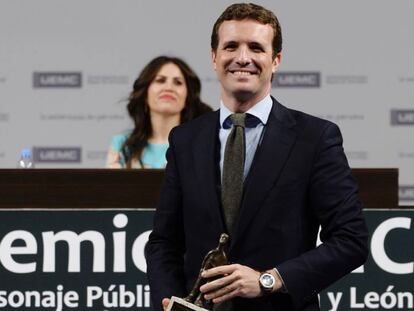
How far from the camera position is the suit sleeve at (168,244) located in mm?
2467

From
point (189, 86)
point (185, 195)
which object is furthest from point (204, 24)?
point (185, 195)

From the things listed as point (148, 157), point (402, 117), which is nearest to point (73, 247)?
point (148, 157)

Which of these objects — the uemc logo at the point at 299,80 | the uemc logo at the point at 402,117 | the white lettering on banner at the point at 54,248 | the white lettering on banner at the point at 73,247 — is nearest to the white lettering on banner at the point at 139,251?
the white lettering on banner at the point at 54,248

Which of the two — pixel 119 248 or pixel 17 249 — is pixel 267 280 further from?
pixel 17 249

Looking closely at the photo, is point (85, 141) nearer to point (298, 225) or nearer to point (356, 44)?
point (356, 44)

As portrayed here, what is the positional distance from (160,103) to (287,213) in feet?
12.2

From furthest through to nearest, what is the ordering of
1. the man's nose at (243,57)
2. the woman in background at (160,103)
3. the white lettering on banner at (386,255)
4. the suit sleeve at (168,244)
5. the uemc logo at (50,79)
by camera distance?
the uemc logo at (50,79) < the woman in background at (160,103) < the white lettering on banner at (386,255) < the suit sleeve at (168,244) < the man's nose at (243,57)

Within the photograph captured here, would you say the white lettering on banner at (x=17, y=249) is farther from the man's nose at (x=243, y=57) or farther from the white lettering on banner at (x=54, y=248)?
the man's nose at (x=243, y=57)

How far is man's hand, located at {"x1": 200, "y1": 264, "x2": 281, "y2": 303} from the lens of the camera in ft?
7.33

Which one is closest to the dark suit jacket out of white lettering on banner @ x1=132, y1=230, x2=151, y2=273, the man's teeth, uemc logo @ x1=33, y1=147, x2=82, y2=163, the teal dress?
the man's teeth

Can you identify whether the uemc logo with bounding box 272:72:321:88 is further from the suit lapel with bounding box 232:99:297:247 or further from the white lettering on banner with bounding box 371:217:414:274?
the suit lapel with bounding box 232:99:297:247

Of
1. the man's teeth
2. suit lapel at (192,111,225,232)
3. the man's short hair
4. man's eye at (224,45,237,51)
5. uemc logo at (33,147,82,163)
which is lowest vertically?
suit lapel at (192,111,225,232)

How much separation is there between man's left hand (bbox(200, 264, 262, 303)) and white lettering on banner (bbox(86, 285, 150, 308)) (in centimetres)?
215

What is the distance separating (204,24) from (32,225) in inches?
149
